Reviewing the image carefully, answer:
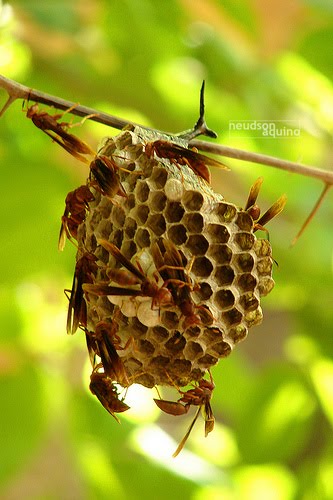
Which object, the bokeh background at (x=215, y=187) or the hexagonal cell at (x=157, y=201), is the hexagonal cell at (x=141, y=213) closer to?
the hexagonal cell at (x=157, y=201)

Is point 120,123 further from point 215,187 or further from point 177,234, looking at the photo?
point 215,187

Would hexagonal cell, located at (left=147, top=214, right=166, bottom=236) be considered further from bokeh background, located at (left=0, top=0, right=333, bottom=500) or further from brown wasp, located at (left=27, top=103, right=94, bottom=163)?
bokeh background, located at (left=0, top=0, right=333, bottom=500)

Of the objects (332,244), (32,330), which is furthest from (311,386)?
(32,330)

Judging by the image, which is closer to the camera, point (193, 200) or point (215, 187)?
point (193, 200)

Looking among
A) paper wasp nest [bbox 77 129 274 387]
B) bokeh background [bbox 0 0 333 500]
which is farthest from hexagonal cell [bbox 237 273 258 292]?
bokeh background [bbox 0 0 333 500]

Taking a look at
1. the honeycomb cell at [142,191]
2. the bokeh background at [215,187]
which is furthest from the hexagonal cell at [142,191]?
the bokeh background at [215,187]

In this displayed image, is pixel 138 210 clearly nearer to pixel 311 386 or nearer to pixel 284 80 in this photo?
pixel 284 80

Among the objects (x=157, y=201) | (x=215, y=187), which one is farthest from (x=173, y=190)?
(x=215, y=187)
